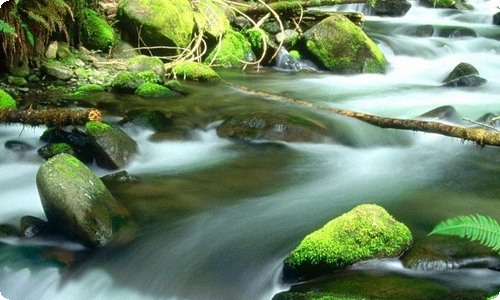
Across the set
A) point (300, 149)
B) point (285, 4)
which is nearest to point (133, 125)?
point (300, 149)

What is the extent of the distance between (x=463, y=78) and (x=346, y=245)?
7.39 m

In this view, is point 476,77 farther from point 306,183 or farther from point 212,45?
point 306,183

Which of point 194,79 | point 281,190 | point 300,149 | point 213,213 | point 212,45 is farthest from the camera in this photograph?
point 212,45

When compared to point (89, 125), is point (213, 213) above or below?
below

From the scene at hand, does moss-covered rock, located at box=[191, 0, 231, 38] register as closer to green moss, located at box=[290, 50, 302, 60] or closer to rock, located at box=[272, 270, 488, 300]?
green moss, located at box=[290, 50, 302, 60]

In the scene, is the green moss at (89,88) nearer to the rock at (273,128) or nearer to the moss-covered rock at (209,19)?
the rock at (273,128)

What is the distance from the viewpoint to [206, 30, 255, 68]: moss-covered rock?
10867mm

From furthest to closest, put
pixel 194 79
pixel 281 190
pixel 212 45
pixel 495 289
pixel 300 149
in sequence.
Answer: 1. pixel 212 45
2. pixel 194 79
3. pixel 300 149
4. pixel 281 190
5. pixel 495 289

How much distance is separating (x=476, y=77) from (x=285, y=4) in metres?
4.20

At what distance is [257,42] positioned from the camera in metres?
11.4

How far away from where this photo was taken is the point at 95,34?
960 cm

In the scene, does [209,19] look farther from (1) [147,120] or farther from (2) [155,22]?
(1) [147,120]

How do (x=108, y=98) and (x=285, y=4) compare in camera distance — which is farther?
(x=285, y=4)

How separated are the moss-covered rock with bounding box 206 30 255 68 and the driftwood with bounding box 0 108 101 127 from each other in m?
5.44
